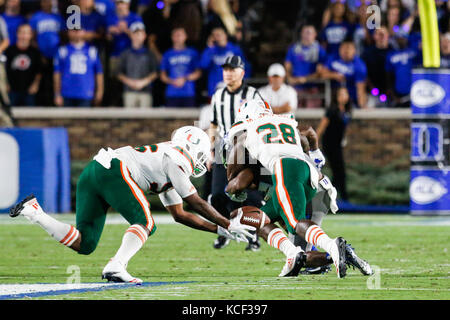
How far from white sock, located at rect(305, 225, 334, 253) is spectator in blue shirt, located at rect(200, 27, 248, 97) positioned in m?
7.56

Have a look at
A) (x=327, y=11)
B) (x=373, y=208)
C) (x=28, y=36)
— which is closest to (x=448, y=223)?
(x=373, y=208)

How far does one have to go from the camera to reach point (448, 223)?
43.1 feet

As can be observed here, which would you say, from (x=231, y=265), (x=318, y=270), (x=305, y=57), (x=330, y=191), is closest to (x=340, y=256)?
(x=330, y=191)

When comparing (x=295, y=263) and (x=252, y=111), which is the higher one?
(x=252, y=111)

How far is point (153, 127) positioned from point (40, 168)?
2.04m

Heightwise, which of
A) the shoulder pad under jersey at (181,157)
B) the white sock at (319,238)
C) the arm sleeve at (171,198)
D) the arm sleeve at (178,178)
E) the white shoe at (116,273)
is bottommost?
the white shoe at (116,273)

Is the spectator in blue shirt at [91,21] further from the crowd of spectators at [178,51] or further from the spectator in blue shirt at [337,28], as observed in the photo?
the spectator in blue shirt at [337,28]

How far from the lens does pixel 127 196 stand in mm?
7539

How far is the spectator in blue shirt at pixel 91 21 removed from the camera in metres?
15.2

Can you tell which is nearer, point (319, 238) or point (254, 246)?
point (319, 238)

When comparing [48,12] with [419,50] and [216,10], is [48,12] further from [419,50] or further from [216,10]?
[419,50]

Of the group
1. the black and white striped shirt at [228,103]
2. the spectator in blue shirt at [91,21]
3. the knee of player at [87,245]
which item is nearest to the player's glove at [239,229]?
the knee of player at [87,245]

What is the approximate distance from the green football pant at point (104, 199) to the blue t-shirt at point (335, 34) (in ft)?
26.3

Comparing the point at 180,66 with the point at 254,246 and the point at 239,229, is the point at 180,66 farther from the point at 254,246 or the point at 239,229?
the point at 239,229
